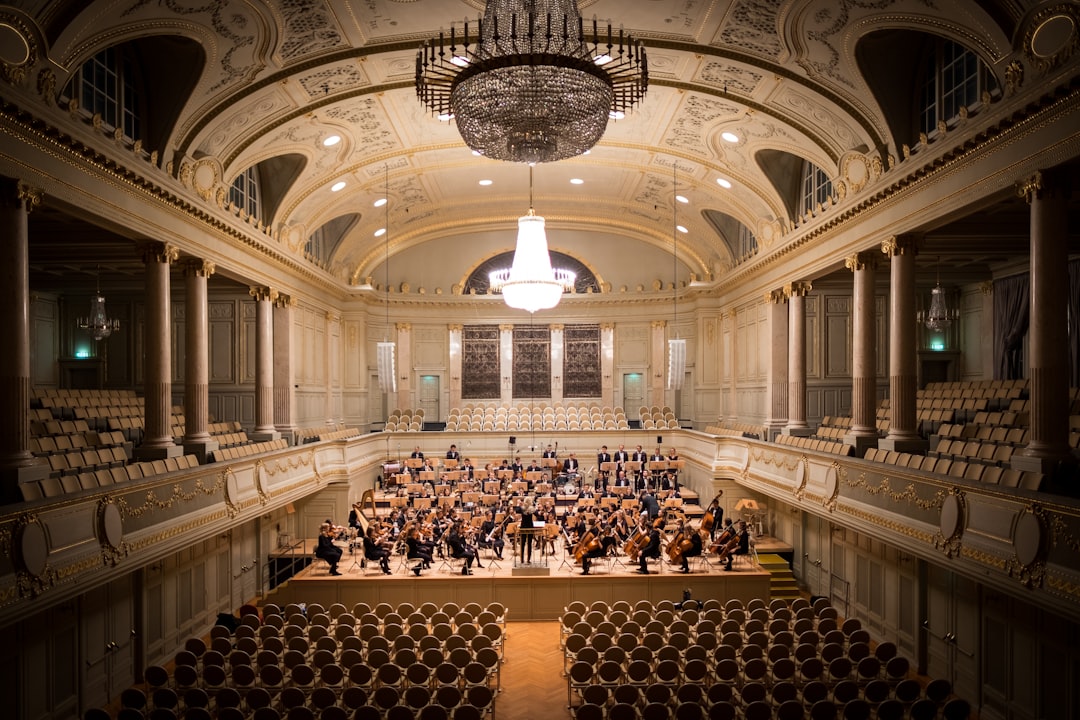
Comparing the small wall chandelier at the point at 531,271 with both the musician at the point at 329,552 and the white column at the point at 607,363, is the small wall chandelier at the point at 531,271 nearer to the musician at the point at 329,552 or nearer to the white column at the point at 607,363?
the musician at the point at 329,552

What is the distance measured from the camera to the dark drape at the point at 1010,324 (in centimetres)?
1767

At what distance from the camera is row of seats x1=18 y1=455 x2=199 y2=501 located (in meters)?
8.86

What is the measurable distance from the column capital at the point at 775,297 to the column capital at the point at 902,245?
230 inches

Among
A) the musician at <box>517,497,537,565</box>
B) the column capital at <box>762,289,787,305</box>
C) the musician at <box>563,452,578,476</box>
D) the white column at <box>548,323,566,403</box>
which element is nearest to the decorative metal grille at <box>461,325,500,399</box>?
the white column at <box>548,323,566,403</box>

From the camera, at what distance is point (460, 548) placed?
585 inches

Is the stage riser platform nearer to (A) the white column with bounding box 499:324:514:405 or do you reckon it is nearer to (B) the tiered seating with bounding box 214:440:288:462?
(B) the tiered seating with bounding box 214:440:288:462

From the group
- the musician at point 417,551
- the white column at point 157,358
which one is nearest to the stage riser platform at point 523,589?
the musician at point 417,551

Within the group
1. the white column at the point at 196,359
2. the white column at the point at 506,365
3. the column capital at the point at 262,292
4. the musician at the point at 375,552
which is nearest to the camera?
the white column at the point at 196,359

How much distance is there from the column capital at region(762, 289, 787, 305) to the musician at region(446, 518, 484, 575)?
33.0 ft

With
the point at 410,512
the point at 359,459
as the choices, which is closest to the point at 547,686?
the point at 410,512

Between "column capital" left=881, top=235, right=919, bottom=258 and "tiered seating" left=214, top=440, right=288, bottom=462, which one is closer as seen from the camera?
"column capital" left=881, top=235, right=919, bottom=258

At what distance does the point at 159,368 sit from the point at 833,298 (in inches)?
669

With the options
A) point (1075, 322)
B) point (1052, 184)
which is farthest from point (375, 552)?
point (1075, 322)

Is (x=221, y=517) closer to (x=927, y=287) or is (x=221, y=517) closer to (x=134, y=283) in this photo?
(x=134, y=283)
